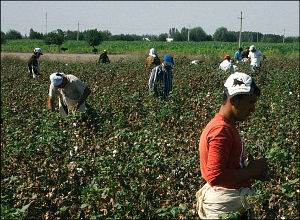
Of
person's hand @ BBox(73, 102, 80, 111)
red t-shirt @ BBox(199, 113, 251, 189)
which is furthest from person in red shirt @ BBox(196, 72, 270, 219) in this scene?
person's hand @ BBox(73, 102, 80, 111)

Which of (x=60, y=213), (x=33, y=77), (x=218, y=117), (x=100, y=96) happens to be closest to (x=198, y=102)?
(x=100, y=96)

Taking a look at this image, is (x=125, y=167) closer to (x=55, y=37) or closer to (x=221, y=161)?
(x=221, y=161)

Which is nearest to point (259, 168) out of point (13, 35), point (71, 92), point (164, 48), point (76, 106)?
point (76, 106)

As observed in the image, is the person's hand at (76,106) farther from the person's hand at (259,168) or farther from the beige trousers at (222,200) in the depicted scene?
the person's hand at (259,168)

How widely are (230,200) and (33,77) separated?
31.8 ft

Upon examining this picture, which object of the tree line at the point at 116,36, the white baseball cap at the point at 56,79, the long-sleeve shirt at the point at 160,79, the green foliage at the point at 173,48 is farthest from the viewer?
the tree line at the point at 116,36

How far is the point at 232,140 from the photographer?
6.82 ft

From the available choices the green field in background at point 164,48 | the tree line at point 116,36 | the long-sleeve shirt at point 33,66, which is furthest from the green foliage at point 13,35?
the long-sleeve shirt at point 33,66

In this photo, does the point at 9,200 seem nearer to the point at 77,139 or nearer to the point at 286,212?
the point at 77,139

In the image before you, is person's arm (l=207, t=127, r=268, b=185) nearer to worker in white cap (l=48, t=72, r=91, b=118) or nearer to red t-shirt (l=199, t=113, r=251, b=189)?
red t-shirt (l=199, t=113, r=251, b=189)

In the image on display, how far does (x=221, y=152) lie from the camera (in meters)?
2.01

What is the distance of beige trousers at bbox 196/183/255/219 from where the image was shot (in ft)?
7.11

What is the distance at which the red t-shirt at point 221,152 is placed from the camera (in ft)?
6.62

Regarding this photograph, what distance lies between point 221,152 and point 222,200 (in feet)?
1.11
